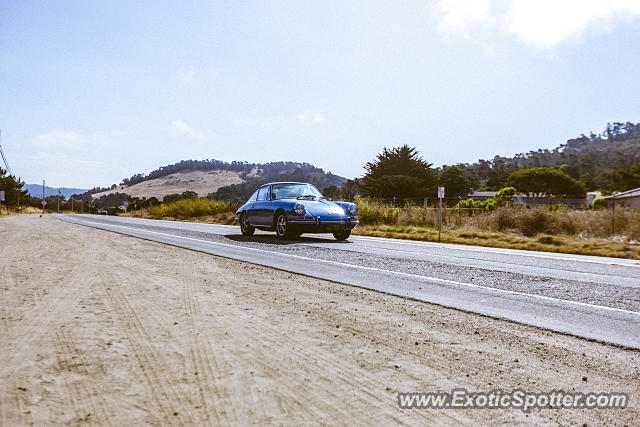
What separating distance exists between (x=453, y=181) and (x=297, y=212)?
58.1 m

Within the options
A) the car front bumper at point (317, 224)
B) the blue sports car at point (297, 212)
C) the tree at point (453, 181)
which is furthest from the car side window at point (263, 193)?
the tree at point (453, 181)

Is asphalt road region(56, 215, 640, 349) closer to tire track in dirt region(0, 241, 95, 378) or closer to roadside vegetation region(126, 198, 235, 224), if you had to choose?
tire track in dirt region(0, 241, 95, 378)

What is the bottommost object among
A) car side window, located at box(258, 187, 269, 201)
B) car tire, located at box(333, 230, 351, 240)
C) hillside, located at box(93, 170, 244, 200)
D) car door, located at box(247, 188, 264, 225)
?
car tire, located at box(333, 230, 351, 240)

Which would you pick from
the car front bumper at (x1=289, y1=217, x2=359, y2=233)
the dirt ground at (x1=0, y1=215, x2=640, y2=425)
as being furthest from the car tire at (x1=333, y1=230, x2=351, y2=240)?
the dirt ground at (x1=0, y1=215, x2=640, y2=425)

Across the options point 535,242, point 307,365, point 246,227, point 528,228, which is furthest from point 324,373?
point 528,228

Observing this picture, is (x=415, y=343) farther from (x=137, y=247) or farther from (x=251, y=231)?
(x=251, y=231)

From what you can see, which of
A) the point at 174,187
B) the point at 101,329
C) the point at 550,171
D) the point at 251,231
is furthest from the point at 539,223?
the point at 174,187

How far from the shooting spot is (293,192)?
1390cm

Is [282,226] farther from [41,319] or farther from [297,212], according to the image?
[41,319]

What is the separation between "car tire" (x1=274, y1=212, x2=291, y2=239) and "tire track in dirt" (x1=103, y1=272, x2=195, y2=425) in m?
8.82

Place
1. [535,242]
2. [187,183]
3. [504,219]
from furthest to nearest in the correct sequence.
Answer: [187,183], [504,219], [535,242]

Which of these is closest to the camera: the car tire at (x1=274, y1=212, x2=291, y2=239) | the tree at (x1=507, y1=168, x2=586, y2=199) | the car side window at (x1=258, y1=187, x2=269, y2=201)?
the car tire at (x1=274, y1=212, x2=291, y2=239)

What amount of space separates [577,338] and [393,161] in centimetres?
5646

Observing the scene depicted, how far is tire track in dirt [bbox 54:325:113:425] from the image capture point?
231 cm
